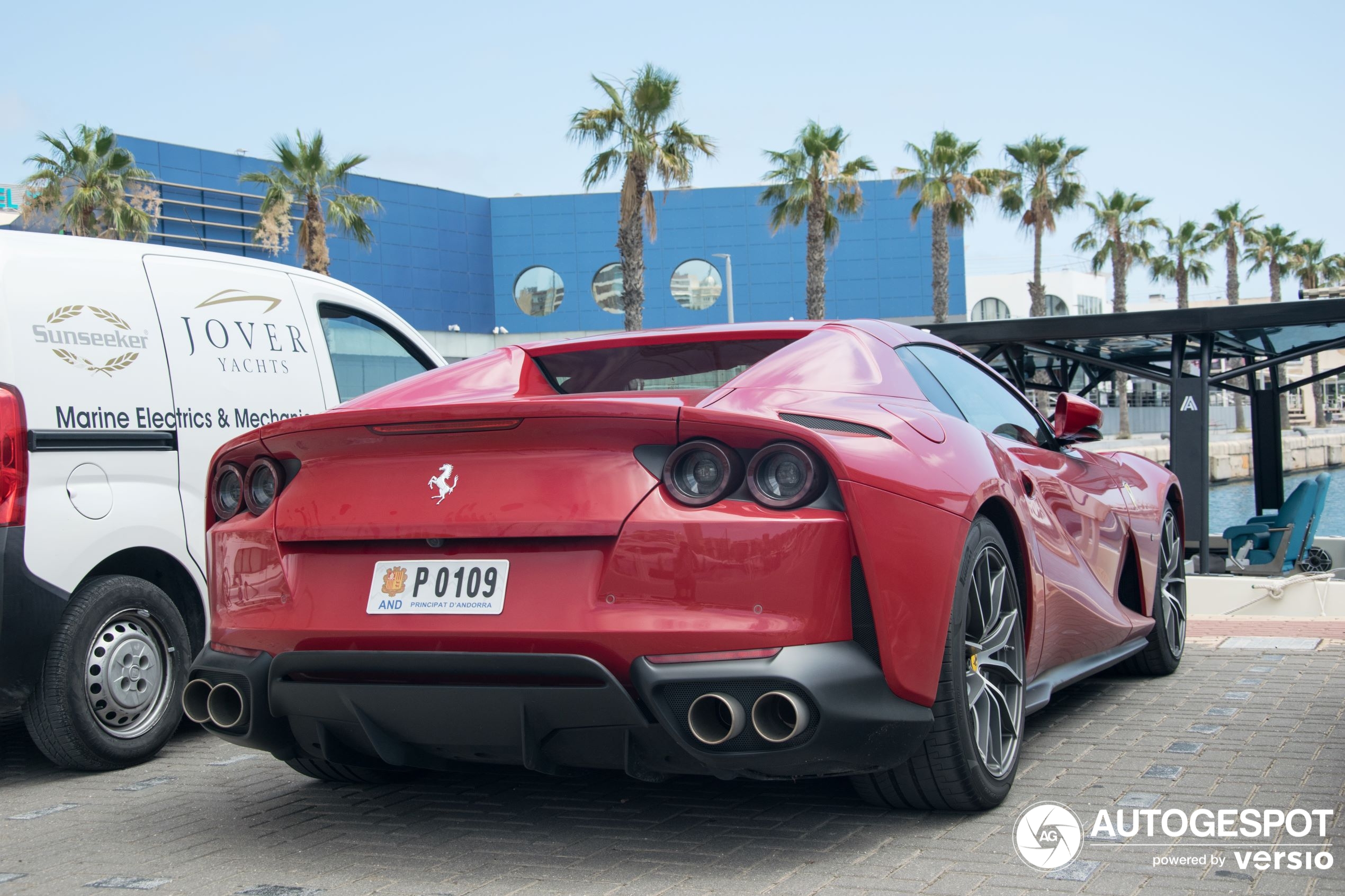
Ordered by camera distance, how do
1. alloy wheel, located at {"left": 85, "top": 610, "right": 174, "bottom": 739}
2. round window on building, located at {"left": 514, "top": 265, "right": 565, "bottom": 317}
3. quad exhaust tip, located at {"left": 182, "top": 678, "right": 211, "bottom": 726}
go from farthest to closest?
round window on building, located at {"left": 514, "top": 265, "right": 565, "bottom": 317}
alloy wheel, located at {"left": 85, "top": 610, "right": 174, "bottom": 739}
quad exhaust tip, located at {"left": 182, "top": 678, "right": 211, "bottom": 726}

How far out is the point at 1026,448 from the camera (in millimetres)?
4465

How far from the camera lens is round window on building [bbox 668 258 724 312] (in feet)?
201

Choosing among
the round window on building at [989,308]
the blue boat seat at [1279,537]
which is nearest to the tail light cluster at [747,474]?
the blue boat seat at [1279,537]

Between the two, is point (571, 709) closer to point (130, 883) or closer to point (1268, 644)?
point (130, 883)

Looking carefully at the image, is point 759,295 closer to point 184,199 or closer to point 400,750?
point 184,199

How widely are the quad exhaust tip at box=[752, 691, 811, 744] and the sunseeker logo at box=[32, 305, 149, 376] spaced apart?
3.01 metres

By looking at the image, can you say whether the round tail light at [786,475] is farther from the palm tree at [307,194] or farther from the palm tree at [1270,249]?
the palm tree at [1270,249]

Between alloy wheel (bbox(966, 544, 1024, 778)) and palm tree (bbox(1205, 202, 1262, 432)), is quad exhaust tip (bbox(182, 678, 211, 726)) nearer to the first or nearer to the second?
alloy wheel (bbox(966, 544, 1024, 778))

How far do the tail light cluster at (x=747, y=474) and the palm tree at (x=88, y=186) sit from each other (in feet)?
112

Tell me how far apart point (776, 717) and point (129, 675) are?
2981 mm

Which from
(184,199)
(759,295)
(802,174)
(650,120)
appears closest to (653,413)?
(650,120)

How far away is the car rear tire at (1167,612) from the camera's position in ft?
19.0

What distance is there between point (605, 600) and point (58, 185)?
3566 centimetres

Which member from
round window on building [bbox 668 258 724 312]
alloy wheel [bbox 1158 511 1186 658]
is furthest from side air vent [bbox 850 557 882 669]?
round window on building [bbox 668 258 724 312]
